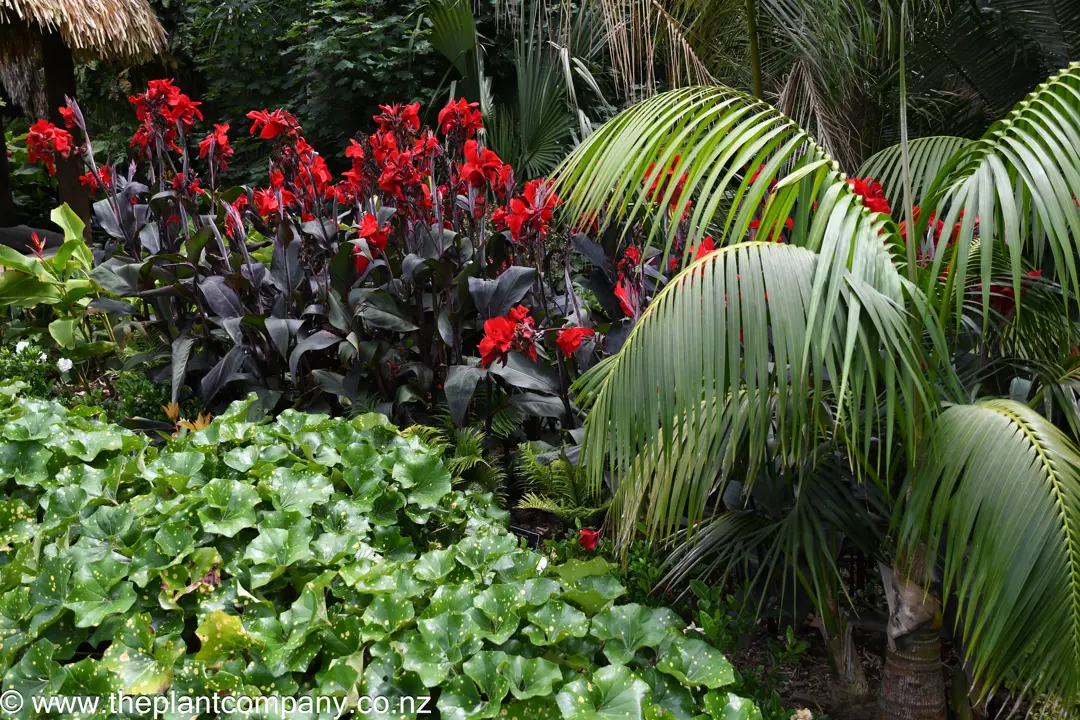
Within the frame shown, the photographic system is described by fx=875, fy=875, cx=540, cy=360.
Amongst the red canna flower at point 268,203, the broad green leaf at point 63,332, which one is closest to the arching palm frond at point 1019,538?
the red canna flower at point 268,203

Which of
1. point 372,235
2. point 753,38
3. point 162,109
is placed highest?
point 753,38

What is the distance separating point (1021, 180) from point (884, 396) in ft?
1.56

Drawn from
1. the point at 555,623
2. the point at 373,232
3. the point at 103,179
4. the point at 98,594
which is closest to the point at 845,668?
the point at 555,623

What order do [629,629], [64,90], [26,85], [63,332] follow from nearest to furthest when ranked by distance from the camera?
[629,629], [63,332], [64,90], [26,85]

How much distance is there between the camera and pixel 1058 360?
6.43ft

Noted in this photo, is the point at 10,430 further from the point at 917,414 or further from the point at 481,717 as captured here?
the point at 917,414

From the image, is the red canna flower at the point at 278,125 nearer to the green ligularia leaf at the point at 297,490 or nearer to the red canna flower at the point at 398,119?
the red canna flower at the point at 398,119

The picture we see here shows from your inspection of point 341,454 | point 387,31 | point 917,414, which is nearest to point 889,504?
point 917,414

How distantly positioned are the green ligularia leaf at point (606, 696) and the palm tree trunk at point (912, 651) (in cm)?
61

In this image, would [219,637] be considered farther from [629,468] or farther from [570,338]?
[570,338]

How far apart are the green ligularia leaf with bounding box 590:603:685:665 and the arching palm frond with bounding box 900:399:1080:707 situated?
0.49 metres

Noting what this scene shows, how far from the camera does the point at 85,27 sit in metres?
5.54

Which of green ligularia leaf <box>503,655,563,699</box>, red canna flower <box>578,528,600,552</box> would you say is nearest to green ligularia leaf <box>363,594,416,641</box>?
green ligularia leaf <box>503,655,563,699</box>

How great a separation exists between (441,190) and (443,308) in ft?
1.63
